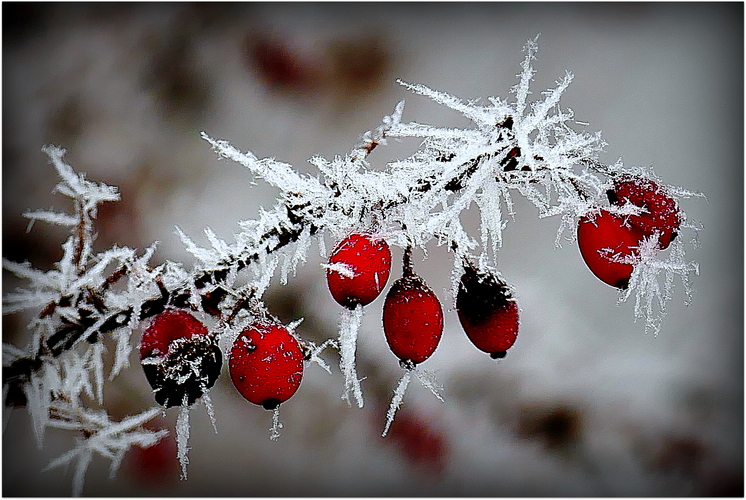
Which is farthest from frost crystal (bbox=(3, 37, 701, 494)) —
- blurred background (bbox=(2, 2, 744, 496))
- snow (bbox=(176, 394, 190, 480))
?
blurred background (bbox=(2, 2, 744, 496))

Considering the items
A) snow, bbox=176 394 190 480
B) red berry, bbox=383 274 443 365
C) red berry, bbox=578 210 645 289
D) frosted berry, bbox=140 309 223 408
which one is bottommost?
snow, bbox=176 394 190 480

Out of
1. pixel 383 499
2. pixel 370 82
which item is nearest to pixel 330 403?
pixel 383 499

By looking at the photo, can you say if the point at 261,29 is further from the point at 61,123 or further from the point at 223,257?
the point at 223,257

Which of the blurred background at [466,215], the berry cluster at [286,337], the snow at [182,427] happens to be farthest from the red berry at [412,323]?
the blurred background at [466,215]

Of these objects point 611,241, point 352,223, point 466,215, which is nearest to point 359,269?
point 352,223

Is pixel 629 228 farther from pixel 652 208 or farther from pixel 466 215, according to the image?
pixel 466 215

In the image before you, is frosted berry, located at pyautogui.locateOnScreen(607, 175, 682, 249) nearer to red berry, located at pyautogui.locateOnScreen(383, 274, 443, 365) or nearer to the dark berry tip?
red berry, located at pyautogui.locateOnScreen(383, 274, 443, 365)
